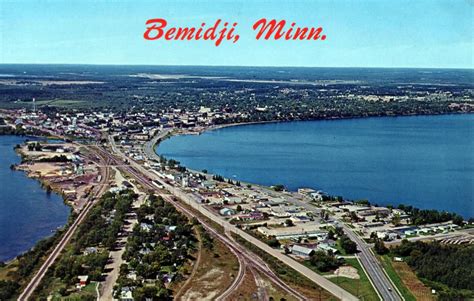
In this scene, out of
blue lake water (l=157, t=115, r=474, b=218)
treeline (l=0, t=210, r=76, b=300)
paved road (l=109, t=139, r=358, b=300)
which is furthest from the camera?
blue lake water (l=157, t=115, r=474, b=218)

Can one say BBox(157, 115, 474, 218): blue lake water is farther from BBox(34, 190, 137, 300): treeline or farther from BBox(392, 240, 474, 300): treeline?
BBox(34, 190, 137, 300): treeline

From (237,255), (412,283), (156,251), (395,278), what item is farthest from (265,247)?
(412,283)

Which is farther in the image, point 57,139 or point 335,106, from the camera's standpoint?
point 335,106

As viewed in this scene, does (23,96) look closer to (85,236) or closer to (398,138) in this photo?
(398,138)

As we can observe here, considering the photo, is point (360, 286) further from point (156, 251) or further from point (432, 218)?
point (432, 218)

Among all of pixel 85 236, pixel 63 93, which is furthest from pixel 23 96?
pixel 85 236

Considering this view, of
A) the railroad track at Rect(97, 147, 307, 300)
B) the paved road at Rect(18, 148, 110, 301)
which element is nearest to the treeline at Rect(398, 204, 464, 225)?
the railroad track at Rect(97, 147, 307, 300)
